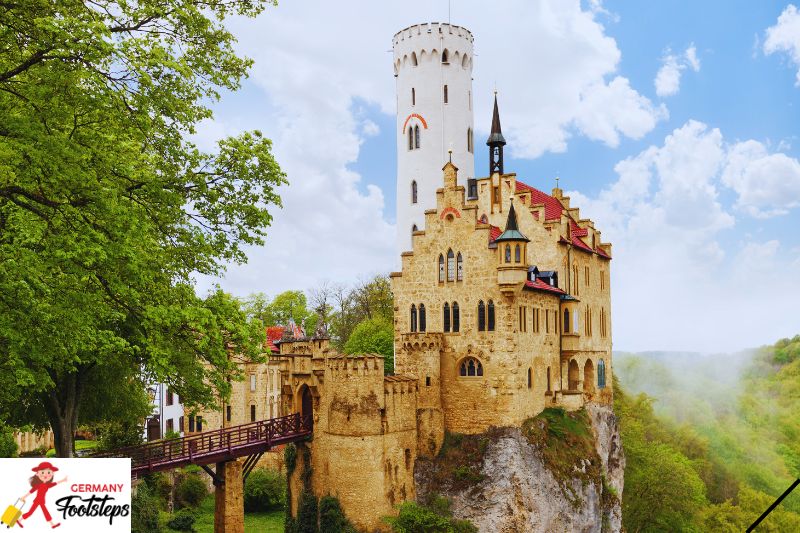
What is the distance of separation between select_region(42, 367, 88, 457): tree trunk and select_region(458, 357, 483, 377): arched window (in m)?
18.4

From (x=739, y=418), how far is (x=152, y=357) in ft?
295

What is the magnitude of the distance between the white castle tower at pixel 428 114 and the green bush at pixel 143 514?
25927 millimetres

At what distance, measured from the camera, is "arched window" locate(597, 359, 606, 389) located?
47.5 meters

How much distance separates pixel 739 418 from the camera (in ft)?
301

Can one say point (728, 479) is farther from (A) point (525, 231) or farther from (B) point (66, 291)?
(B) point (66, 291)

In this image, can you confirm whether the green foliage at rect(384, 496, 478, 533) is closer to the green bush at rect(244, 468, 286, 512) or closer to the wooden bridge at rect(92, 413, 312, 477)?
the wooden bridge at rect(92, 413, 312, 477)

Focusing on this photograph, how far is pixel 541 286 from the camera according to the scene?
38781mm

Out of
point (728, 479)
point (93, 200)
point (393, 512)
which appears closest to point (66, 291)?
point (93, 200)

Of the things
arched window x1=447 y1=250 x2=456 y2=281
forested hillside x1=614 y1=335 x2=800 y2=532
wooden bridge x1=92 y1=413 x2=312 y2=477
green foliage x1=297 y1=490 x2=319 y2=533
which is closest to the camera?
wooden bridge x1=92 y1=413 x2=312 y2=477

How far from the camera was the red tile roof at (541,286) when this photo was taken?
3734 centimetres

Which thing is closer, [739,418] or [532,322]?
[532,322]

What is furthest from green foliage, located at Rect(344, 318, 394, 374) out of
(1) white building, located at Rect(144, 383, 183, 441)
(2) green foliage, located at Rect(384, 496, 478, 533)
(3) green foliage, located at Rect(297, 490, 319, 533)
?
(3) green foliage, located at Rect(297, 490, 319, 533)

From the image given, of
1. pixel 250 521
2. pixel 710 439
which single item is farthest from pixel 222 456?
pixel 710 439

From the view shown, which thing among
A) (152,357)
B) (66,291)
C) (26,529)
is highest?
(66,291)
